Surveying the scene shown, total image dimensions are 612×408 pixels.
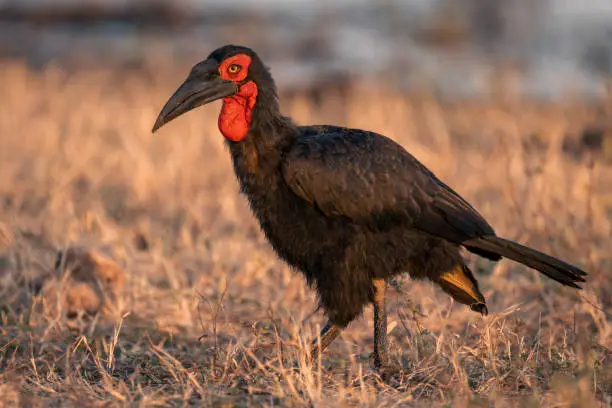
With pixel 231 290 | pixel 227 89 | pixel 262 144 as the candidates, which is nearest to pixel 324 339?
pixel 262 144

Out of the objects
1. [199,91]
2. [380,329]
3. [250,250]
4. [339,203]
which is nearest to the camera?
[339,203]

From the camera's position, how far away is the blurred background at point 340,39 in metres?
15.2

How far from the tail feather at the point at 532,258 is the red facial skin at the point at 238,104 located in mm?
1057

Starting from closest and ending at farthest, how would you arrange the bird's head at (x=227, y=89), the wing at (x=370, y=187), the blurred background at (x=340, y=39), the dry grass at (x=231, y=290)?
the dry grass at (x=231, y=290) → the wing at (x=370, y=187) → the bird's head at (x=227, y=89) → the blurred background at (x=340, y=39)

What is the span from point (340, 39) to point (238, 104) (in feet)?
48.3

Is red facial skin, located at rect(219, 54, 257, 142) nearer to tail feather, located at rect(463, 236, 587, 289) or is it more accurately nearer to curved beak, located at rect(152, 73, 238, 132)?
curved beak, located at rect(152, 73, 238, 132)

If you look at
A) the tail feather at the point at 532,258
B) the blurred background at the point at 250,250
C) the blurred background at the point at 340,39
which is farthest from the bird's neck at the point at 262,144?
the blurred background at the point at 340,39

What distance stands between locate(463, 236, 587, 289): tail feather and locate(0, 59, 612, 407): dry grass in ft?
0.87

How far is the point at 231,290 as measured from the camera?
527 centimetres

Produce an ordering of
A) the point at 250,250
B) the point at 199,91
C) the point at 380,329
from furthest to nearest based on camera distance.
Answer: the point at 250,250 < the point at 380,329 < the point at 199,91

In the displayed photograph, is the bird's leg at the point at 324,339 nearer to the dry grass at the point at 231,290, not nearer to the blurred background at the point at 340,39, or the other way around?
the dry grass at the point at 231,290

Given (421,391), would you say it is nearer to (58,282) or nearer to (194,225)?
(58,282)

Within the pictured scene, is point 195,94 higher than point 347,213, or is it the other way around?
point 195,94

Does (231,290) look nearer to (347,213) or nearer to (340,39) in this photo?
(347,213)
